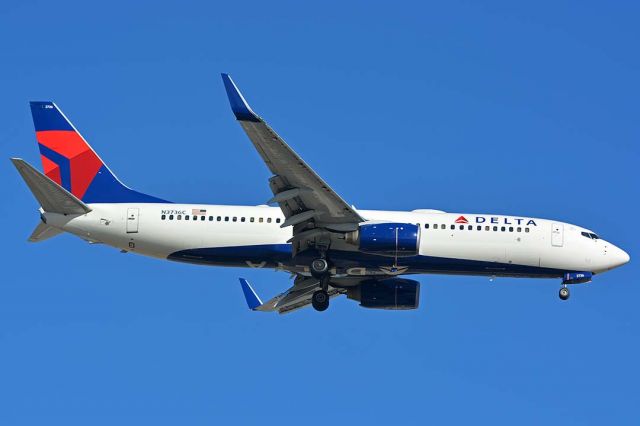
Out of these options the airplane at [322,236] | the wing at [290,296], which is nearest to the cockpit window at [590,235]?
the airplane at [322,236]

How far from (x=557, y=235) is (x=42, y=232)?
72.1 feet

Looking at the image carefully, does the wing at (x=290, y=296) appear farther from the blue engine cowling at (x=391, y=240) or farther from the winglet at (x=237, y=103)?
the winglet at (x=237, y=103)

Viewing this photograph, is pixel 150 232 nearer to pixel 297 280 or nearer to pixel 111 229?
pixel 111 229

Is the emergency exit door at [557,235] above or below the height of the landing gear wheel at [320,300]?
above

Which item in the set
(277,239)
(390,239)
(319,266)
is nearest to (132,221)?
(277,239)

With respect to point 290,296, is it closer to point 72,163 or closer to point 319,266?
point 319,266

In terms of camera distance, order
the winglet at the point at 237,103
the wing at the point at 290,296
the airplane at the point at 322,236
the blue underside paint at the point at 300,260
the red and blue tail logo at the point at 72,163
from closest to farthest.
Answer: the winglet at the point at 237,103 → the airplane at the point at 322,236 → the blue underside paint at the point at 300,260 → the red and blue tail logo at the point at 72,163 → the wing at the point at 290,296

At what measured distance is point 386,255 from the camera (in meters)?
47.3

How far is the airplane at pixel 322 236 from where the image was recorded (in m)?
47.7

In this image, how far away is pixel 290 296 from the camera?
5406 centimetres

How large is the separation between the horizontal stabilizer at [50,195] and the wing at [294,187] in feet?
29.5

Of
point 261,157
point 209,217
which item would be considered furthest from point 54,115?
point 261,157

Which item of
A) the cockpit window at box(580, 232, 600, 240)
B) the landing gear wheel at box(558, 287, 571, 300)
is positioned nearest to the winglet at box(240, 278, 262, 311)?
the landing gear wheel at box(558, 287, 571, 300)

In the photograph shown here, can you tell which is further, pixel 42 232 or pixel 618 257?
pixel 618 257
